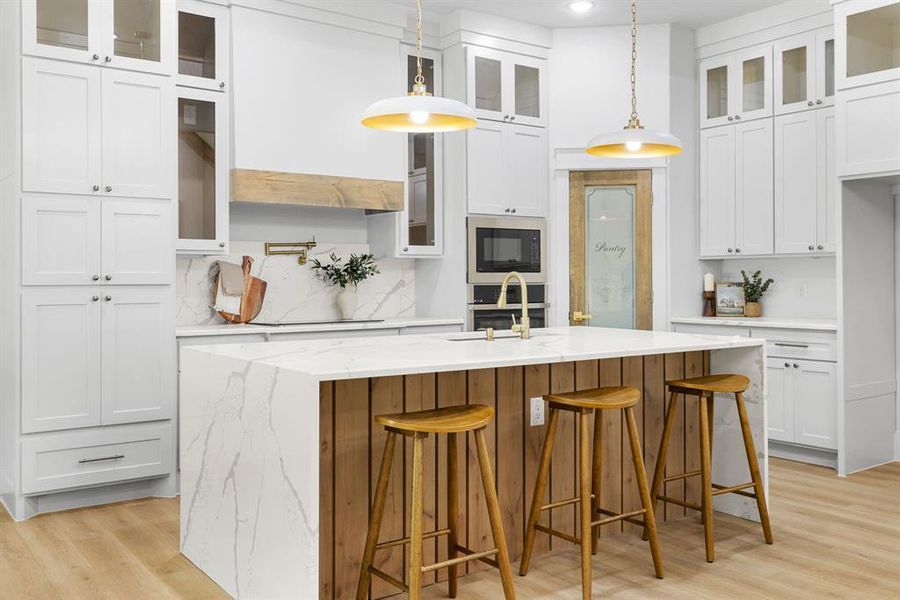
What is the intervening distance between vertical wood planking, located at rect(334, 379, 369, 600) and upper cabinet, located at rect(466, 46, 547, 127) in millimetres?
3024

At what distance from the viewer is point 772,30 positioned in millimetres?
5391

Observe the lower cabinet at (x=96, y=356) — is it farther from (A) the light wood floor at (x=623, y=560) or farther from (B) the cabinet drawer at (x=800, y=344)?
(B) the cabinet drawer at (x=800, y=344)

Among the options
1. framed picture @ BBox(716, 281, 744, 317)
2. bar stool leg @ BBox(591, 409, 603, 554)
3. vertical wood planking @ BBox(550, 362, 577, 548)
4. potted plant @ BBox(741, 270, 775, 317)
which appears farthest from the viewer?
framed picture @ BBox(716, 281, 744, 317)

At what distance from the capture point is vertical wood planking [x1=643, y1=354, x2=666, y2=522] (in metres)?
3.83

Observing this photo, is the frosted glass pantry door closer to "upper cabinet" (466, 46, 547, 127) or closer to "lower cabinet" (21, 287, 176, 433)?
"upper cabinet" (466, 46, 547, 127)

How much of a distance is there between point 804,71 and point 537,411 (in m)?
3.33

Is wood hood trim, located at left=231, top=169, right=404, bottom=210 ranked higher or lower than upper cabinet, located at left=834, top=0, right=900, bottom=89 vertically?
lower

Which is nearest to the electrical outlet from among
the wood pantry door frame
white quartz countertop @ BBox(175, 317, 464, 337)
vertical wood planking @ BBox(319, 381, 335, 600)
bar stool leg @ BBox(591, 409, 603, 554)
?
bar stool leg @ BBox(591, 409, 603, 554)

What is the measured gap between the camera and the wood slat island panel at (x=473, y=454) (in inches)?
111

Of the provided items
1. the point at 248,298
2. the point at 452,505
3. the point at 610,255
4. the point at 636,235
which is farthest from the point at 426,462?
the point at 636,235

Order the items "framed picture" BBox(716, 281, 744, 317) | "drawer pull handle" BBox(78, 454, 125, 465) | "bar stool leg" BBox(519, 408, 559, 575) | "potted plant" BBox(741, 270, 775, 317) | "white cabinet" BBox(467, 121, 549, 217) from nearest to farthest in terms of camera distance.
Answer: "bar stool leg" BBox(519, 408, 559, 575) < "drawer pull handle" BBox(78, 454, 125, 465) < "white cabinet" BBox(467, 121, 549, 217) < "potted plant" BBox(741, 270, 775, 317) < "framed picture" BBox(716, 281, 744, 317)

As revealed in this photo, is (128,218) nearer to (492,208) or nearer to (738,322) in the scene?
(492,208)

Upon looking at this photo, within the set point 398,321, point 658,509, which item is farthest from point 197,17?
point 658,509

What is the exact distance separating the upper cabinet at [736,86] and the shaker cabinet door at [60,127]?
4.06m
